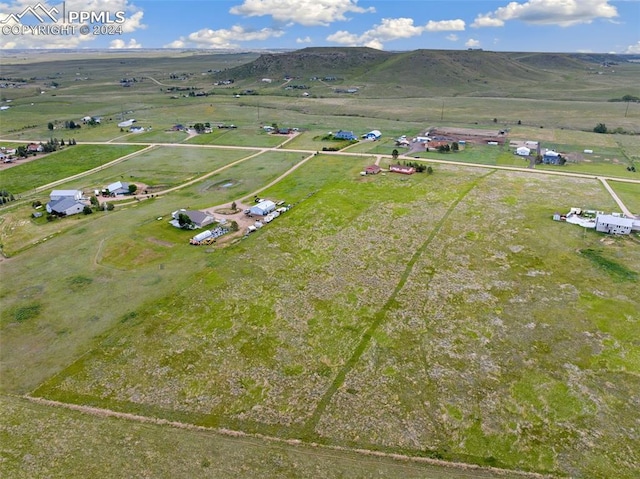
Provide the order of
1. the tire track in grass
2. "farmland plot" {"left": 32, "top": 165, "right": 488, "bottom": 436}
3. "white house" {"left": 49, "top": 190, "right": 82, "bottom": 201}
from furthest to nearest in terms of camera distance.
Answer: "white house" {"left": 49, "top": 190, "right": 82, "bottom": 201}, "farmland plot" {"left": 32, "top": 165, "right": 488, "bottom": 436}, the tire track in grass

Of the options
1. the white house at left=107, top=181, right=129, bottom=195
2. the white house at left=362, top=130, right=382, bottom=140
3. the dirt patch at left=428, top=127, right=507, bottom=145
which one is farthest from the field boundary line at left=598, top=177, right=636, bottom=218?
the white house at left=107, top=181, right=129, bottom=195

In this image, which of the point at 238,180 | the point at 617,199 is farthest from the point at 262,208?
the point at 617,199

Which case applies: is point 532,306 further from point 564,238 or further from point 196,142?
point 196,142

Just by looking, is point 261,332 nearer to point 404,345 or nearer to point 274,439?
point 274,439

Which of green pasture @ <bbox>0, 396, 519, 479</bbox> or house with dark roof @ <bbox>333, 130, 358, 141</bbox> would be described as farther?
house with dark roof @ <bbox>333, 130, 358, 141</bbox>

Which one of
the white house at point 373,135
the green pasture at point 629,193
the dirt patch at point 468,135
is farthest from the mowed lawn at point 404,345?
the white house at point 373,135

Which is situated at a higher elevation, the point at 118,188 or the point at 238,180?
the point at 238,180

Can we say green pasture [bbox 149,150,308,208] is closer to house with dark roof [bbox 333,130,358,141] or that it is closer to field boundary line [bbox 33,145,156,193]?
house with dark roof [bbox 333,130,358,141]
